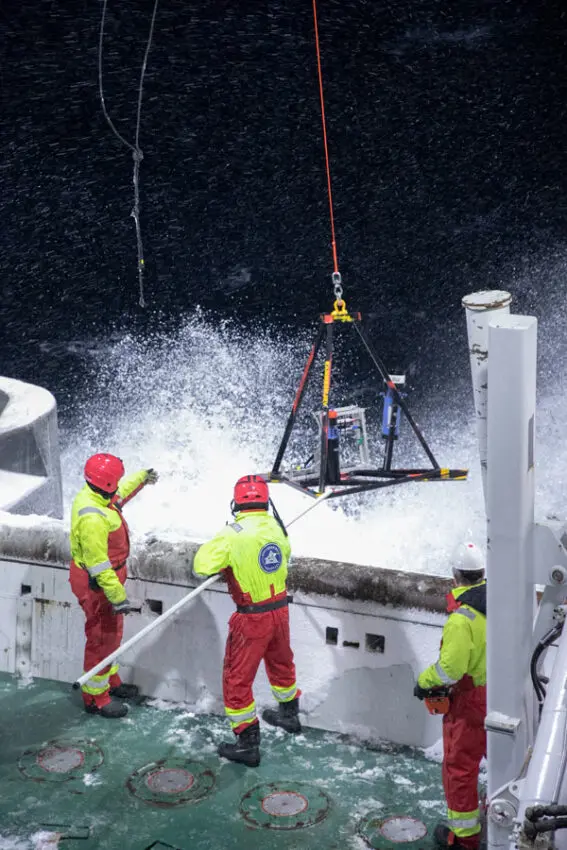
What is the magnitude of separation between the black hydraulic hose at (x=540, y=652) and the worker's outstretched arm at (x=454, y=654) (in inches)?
35.3

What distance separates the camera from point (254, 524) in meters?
6.06

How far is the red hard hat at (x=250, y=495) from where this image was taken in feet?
20.1

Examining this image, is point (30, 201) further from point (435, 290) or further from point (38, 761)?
point (38, 761)

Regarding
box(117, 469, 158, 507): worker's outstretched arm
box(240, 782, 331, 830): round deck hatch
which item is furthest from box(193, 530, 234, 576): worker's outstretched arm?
box(240, 782, 331, 830): round deck hatch

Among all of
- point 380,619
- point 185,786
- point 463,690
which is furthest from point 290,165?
point 463,690

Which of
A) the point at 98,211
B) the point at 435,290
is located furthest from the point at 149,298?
the point at 435,290

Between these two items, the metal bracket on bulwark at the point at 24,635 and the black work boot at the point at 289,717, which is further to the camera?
the metal bracket on bulwark at the point at 24,635

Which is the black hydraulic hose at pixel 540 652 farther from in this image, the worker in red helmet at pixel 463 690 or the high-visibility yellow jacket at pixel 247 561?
the high-visibility yellow jacket at pixel 247 561

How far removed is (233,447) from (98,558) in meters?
12.4

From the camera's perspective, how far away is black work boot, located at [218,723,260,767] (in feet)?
19.4

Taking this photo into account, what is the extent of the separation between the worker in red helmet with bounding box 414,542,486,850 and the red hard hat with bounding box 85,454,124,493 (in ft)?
7.20

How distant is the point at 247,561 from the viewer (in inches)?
234

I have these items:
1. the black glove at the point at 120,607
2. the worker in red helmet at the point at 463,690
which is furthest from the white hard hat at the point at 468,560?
the black glove at the point at 120,607

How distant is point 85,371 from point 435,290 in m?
9.39
